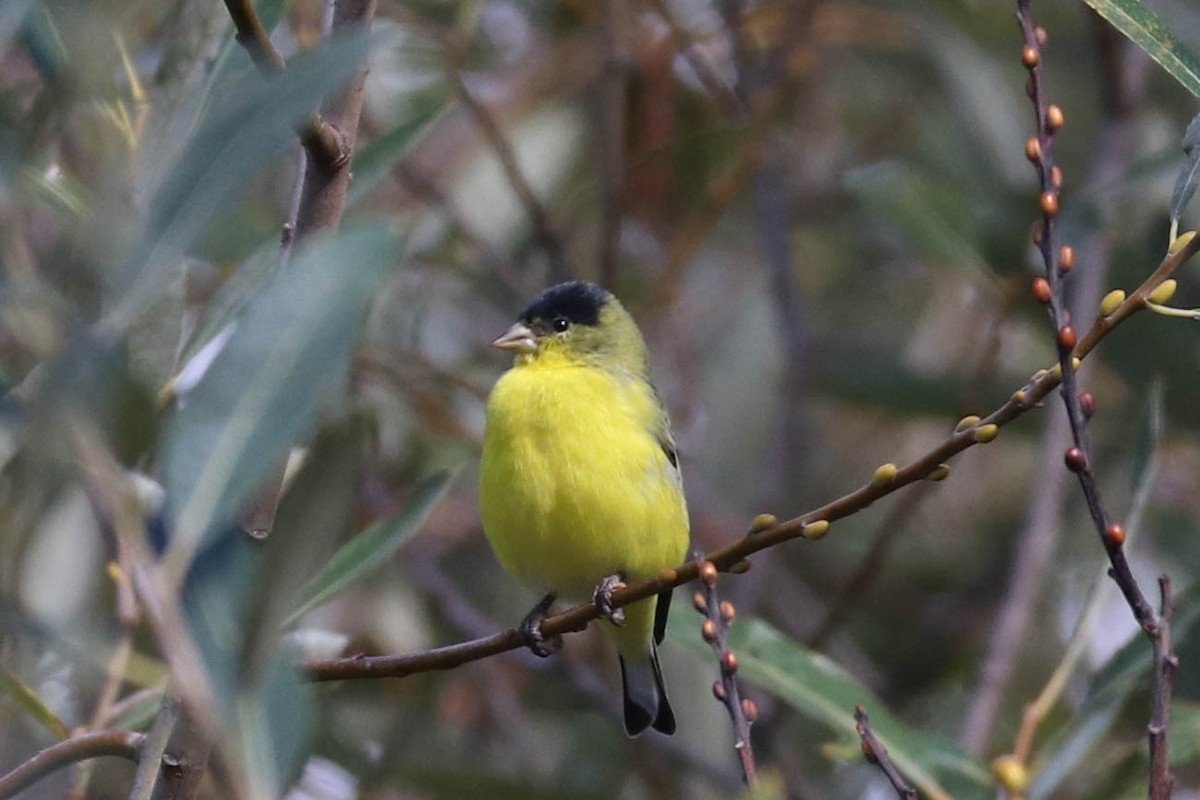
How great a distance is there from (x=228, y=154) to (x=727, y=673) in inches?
36.3

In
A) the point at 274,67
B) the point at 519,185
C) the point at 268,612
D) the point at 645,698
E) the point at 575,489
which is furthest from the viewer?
the point at 519,185

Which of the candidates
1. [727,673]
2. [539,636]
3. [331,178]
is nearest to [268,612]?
[331,178]

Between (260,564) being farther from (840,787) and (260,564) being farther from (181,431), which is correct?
(840,787)

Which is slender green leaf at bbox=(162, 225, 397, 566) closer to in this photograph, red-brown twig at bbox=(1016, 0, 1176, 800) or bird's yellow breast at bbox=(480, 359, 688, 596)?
red-brown twig at bbox=(1016, 0, 1176, 800)

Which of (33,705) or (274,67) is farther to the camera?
(33,705)

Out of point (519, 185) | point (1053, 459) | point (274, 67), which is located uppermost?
point (274, 67)

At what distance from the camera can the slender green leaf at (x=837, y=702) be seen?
9.62 ft

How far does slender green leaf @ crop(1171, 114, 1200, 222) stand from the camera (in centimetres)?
194

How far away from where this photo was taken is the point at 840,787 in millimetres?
4871

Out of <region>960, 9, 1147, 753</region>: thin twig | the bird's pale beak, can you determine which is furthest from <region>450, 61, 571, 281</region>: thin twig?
<region>960, 9, 1147, 753</region>: thin twig

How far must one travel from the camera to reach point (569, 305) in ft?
12.6

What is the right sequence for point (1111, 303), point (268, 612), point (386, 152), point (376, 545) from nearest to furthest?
point (268, 612) < point (1111, 303) < point (376, 545) < point (386, 152)

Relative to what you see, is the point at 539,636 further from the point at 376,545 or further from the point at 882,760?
the point at 882,760

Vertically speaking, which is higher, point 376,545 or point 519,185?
point 376,545
